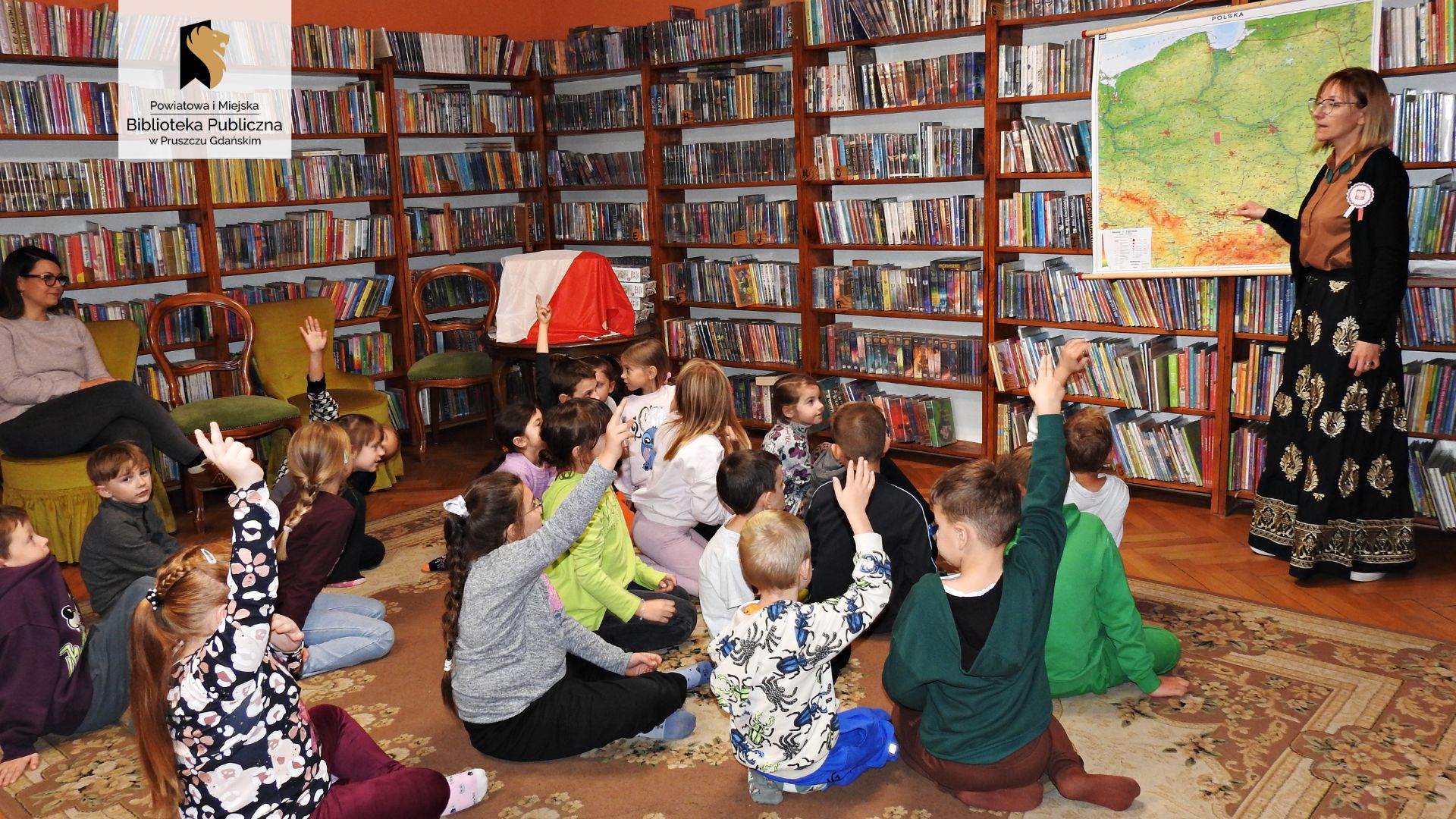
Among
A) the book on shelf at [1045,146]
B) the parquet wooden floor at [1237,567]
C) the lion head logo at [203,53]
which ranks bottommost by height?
the parquet wooden floor at [1237,567]

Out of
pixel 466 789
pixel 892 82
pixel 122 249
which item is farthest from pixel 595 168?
pixel 466 789

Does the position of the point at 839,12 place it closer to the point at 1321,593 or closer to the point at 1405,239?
the point at 1405,239

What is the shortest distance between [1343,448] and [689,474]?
7.24ft

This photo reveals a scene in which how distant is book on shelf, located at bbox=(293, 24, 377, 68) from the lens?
5.95 metres

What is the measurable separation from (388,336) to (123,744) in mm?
3639

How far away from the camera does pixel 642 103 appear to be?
6.55 m

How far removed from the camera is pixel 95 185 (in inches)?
210

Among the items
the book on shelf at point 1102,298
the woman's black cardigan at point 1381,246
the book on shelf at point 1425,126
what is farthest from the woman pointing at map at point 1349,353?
the book on shelf at point 1102,298

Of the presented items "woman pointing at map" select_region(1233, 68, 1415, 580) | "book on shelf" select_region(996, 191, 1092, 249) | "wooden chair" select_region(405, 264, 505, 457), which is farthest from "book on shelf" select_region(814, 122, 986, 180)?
"wooden chair" select_region(405, 264, 505, 457)

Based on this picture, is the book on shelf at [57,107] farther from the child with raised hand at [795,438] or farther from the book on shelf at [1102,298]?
A: the book on shelf at [1102,298]

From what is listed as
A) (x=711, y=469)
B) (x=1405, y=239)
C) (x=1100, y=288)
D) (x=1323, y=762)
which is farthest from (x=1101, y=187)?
(x=1323, y=762)

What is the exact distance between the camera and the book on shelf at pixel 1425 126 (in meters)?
3.97

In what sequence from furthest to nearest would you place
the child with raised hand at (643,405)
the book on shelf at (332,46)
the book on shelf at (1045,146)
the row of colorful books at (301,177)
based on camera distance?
the book on shelf at (332,46) → the row of colorful books at (301,177) → the book on shelf at (1045,146) → the child with raised hand at (643,405)

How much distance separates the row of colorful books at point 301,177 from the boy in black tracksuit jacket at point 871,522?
3.83m
